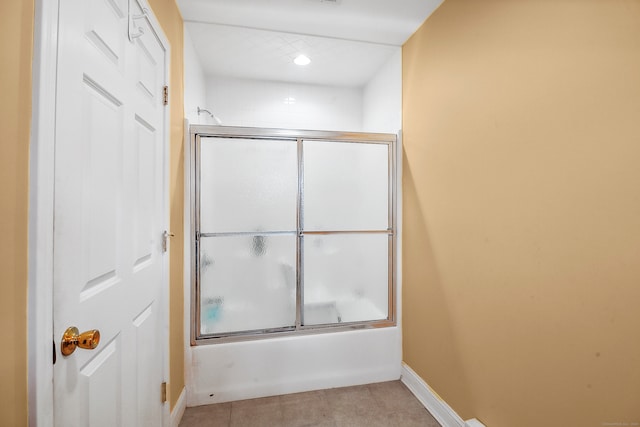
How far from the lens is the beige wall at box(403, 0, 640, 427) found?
3.05ft

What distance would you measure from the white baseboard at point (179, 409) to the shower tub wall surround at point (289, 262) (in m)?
0.06

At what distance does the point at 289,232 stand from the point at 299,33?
1454 mm

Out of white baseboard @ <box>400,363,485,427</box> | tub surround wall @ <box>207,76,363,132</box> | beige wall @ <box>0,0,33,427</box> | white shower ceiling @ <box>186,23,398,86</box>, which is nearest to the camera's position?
beige wall @ <box>0,0,33,427</box>

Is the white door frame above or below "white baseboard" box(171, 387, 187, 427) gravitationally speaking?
above

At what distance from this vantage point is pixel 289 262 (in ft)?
6.89

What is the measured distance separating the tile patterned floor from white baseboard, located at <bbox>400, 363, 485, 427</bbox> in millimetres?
37

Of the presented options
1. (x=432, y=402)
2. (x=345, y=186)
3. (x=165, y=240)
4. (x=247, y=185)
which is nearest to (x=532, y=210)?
(x=345, y=186)

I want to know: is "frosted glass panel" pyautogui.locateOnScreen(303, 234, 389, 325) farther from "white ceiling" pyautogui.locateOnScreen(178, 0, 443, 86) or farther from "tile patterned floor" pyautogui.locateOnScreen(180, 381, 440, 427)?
"white ceiling" pyautogui.locateOnScreen(178, 0, 443, 86)

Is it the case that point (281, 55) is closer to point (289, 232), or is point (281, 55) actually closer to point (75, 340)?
point (289, 232)

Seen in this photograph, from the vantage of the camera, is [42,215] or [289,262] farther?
[289,262]

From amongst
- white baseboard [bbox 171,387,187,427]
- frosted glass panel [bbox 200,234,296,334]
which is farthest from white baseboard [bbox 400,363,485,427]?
white baseboard [bbox 171,387,187,427]

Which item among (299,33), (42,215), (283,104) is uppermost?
(299,33)

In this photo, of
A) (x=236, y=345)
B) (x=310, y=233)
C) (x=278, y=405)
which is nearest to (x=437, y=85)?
(x=310, y=233)

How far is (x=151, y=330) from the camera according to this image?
4.56ft
